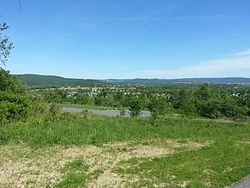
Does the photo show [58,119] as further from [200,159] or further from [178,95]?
[178,95]

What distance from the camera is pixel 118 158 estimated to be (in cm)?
1462

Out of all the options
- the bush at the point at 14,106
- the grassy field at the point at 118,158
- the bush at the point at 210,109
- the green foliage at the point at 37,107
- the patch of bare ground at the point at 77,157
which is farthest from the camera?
the bush at the point at 210,109

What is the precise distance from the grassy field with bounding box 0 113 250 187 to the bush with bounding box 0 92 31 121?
9.23 metres

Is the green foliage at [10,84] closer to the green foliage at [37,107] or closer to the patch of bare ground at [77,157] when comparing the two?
the green foliage at [37,107]

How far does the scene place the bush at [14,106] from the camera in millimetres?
31677

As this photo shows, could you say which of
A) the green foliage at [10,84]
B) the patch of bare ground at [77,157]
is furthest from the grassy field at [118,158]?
the green foliage at [10,84]

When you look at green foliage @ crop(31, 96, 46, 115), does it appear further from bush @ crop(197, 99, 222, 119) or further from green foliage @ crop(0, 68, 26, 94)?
bush @ crop(197, 99, 222, 119)

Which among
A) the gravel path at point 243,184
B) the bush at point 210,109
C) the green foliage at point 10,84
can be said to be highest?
the green foliage at point 10,84

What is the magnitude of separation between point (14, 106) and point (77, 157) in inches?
775

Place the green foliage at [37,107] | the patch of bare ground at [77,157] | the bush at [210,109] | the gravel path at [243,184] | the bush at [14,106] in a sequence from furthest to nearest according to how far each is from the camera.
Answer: the bush at [210,109], the green foliage at [37,107], the bush at [14,106], the patch of bare ground at [77,157], the gravel path at [243,184]

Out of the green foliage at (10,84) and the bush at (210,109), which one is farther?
the bush at (210,109)

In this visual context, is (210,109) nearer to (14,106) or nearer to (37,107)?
(37,107)

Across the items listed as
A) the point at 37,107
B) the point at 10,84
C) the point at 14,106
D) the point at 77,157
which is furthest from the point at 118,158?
the point at 10,84

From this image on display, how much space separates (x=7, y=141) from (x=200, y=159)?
929cm
